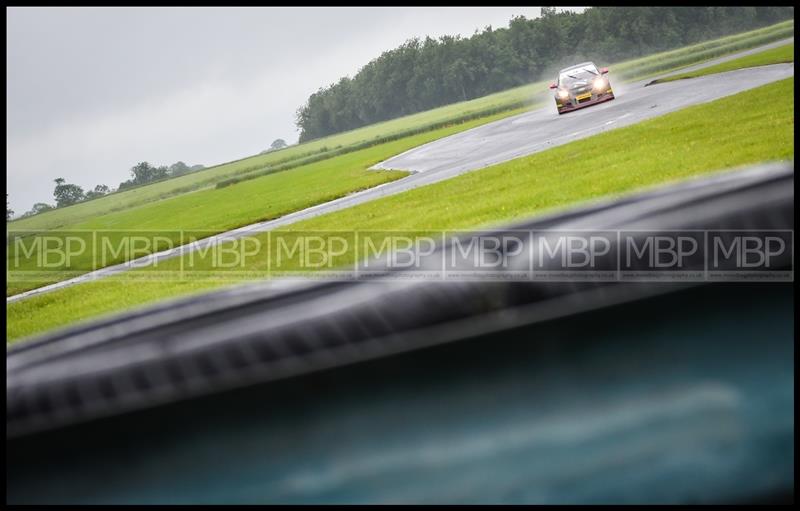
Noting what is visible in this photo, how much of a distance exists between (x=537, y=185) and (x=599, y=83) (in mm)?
8589

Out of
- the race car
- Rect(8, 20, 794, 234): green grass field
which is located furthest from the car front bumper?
Rect(8, 20, 794, 234): green grass field

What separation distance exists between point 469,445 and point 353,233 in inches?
125

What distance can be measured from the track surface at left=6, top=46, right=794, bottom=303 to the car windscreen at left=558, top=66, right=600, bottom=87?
29.1 inches

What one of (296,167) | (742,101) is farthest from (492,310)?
(296,167)

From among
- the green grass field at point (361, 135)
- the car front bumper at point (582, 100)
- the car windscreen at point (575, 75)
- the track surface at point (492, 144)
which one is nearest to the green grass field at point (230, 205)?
the green grass field at point (361, 135)

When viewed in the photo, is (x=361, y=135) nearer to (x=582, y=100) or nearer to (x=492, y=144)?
(x=492, y=144)

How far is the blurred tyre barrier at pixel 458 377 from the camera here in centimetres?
83

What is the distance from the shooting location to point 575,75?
1208cm

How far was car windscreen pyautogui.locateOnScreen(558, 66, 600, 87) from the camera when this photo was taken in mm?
11820

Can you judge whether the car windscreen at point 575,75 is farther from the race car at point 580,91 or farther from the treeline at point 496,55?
the treeline at point 496,55

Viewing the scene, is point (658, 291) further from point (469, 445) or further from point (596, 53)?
point (596, 53)

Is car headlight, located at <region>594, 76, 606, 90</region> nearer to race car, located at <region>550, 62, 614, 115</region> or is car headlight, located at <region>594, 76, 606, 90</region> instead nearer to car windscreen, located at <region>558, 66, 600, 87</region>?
race car, located at <region>550, 62, 614, 115</region>

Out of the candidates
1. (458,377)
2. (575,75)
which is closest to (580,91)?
(575,75)

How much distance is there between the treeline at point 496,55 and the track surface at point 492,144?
0.67m
